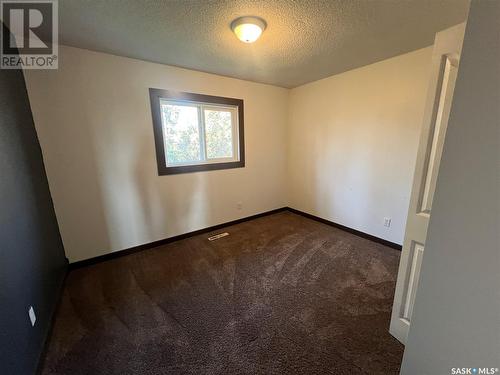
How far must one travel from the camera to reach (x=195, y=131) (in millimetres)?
2963

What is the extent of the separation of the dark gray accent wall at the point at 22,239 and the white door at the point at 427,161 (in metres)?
2.27

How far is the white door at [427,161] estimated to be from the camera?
3.71ft

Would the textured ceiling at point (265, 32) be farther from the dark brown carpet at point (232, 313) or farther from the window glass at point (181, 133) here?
the dark brown carpet at point (232, 313)

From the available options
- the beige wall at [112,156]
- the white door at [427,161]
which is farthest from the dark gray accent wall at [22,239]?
the white door at [427,161]

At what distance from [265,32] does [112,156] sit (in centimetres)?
206

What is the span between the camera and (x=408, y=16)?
5.25ft

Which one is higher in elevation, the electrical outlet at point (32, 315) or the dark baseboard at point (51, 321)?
the electrical outlet at point (32, 315)

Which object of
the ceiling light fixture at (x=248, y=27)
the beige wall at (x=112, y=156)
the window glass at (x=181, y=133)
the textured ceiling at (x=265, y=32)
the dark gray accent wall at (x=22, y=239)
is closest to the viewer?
the dark gray accent wall at (x=22, y=239)

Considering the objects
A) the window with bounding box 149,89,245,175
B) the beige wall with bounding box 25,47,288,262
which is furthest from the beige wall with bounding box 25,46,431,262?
the window with bounding box 149,89,245,175

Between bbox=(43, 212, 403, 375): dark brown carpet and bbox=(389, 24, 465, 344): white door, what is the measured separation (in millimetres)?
329

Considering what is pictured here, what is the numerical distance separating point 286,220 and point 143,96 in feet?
9.31

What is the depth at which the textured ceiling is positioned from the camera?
4.79 feet

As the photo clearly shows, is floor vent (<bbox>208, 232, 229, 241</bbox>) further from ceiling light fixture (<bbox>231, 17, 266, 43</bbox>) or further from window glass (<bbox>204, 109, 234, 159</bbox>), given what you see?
ceiling light fixture (<bbox>231, 17, 266, 43</bbox>)

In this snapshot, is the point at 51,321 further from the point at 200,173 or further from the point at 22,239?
the point at 200,173
